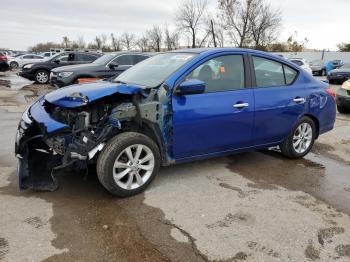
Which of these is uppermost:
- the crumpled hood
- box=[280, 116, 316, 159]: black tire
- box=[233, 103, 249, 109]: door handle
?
the crumpled hood

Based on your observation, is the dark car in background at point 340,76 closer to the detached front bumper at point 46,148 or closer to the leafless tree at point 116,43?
the detached front bumper at point 46,148

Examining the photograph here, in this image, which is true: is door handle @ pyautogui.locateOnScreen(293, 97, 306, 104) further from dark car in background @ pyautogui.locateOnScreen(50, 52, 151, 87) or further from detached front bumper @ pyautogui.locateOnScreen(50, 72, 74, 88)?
detached front bumper @ pyautogui.locateOnScreen(50, 72, 74, 88)

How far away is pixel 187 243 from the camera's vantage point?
3.27m

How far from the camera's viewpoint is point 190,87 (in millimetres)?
4285

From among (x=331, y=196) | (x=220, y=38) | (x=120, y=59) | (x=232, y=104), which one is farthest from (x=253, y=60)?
(x=220, y=38)

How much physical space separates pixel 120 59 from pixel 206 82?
29.1ft

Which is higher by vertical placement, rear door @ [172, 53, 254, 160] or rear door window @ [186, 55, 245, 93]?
rear door window @ [186, 55, 245, 93]

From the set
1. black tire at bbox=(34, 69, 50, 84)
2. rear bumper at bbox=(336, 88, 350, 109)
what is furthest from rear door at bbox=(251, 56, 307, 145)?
black tire at bbox=(34, 69, 50, 84)

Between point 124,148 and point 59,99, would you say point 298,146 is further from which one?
point 59,99

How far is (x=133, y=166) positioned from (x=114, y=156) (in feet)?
1.00

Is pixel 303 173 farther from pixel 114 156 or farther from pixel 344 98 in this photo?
pixel 344 98

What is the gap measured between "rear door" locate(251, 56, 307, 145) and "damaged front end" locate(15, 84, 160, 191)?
Result: 181 cm

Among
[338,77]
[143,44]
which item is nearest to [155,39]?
[143,44]

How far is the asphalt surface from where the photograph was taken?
3154mm
